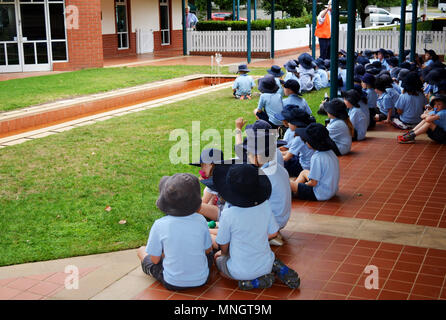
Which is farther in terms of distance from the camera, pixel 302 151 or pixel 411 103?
pixel 411 103

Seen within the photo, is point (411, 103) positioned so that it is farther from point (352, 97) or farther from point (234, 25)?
point (234, 25)

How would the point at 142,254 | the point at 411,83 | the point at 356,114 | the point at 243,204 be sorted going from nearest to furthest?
the point at 243,204
the point at 142,254
the point at 356,114
the point at 411,83

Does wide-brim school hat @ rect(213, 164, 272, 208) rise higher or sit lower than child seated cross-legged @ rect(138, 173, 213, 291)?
higher

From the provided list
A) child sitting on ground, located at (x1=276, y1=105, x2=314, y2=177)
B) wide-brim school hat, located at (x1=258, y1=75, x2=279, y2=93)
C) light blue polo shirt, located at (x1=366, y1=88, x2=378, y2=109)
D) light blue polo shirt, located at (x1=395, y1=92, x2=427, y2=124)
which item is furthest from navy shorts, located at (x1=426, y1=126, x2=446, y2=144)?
child sitting on ground, located at (x1=276, y1=105, x2=314, y2=177)

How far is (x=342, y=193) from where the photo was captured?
733 centimetres

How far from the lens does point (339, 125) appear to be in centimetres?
866

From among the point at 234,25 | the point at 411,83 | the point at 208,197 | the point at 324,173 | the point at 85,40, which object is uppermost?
the point at 234,25

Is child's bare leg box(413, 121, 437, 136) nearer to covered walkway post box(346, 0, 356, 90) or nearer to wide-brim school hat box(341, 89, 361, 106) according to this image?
wide-brim school hat box(341, 89, 361, 106)

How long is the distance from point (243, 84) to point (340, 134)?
5.68 meters

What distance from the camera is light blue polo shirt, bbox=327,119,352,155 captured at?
8664mm

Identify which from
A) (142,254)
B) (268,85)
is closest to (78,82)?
(268,85)

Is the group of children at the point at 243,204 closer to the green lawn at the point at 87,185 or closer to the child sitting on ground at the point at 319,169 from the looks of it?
the child sitting on ground at the point at 319,169

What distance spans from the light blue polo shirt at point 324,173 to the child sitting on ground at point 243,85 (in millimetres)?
7431

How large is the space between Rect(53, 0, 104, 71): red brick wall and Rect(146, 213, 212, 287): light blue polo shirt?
17.8 m
